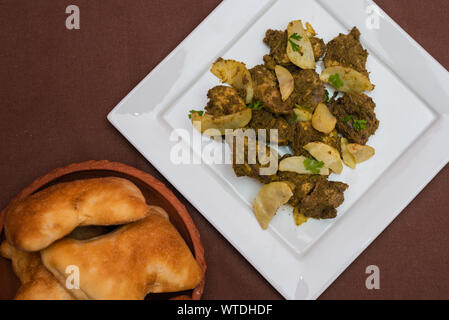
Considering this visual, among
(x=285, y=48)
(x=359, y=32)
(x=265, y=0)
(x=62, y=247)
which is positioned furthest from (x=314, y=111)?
(x=62, y=247)

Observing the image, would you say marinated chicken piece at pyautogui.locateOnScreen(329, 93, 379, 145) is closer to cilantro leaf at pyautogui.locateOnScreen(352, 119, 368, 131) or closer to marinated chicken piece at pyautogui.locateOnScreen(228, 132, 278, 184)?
cilantro leaf at pyautogui.locateOnScreen(352, 119, 368, 131)

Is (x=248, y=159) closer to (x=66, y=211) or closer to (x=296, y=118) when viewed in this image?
(x=296, y=118)

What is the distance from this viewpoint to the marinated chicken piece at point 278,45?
1483 mm

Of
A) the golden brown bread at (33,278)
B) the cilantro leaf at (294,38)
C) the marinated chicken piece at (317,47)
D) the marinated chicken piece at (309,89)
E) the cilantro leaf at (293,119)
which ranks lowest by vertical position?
the golden brown bread at (33,278)

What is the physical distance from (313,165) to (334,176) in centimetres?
12

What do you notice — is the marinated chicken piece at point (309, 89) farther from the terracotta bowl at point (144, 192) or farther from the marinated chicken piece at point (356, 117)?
the terracotta bowl at point (144, 192)

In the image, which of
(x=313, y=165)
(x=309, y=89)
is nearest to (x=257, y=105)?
(x=309, y=89)

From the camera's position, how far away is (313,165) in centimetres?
146

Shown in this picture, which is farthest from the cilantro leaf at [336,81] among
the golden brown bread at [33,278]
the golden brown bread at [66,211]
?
the golden brown bread at [33,278]

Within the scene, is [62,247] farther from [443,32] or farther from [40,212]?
[443,32]

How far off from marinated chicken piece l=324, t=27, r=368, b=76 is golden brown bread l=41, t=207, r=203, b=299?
34.3 inches

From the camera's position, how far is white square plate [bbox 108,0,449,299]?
1.46 metres

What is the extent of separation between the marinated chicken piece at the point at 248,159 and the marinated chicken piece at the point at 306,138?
11cm

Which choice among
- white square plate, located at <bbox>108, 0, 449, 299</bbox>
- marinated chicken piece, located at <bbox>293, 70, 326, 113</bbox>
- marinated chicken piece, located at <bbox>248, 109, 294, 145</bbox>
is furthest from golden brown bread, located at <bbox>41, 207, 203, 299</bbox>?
marinated chicken piece, located at <bbox>293, 70, 326, 113</bbox>
